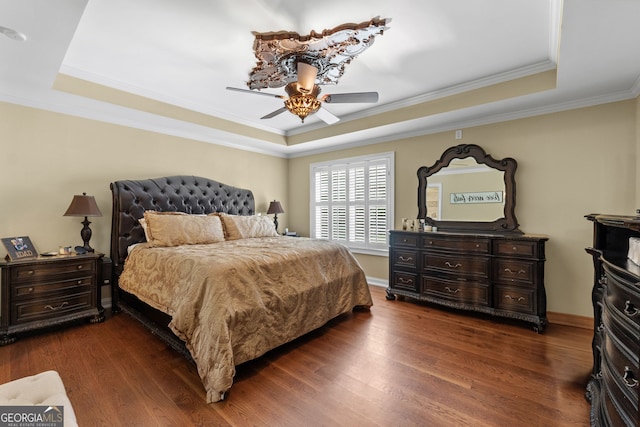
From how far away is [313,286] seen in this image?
2852 millimetres

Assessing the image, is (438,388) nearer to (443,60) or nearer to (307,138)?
(443,60)

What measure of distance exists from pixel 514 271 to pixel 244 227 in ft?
11.1

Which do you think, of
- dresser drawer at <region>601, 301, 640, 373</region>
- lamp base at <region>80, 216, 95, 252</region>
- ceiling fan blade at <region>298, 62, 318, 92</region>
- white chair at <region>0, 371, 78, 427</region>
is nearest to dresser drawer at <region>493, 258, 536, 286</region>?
dresser drawer at <region>601, 301, 640, 373</region>

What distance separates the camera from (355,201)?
5.01 metres

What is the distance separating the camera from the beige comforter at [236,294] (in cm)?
202

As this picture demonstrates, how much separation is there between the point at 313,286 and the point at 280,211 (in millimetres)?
2618

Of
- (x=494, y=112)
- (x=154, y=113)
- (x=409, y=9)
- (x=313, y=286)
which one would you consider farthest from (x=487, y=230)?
(x=154, y=113)

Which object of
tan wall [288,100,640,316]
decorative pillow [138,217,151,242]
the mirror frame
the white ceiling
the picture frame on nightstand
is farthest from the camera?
the mirror frame

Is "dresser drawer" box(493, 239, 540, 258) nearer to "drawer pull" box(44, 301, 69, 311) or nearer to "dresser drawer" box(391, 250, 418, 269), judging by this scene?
"dresser drawer" box(391, 250, 418, 269)

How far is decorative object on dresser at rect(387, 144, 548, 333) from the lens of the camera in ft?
9.91

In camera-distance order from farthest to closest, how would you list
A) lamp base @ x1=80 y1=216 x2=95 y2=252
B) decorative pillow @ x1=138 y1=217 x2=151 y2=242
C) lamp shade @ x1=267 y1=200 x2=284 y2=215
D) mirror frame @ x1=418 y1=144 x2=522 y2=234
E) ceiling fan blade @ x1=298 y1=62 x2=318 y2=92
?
lamp shade @ x1=267 y1=200 x2=284 y2=215
mirror frame @ x1=418 y1=144 x2=522 y2=234
decorative pillow @ x1=138 y1=217 x2=151 y2=242
lamp base @ x1=80 y1=216 x2=95 y2=252
ceiling fan blade @ x1=298 y1=62 x2=318 y2=92

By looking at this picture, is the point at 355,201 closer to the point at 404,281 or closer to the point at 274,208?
the point at 274,208

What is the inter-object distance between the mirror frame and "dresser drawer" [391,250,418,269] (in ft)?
1.92

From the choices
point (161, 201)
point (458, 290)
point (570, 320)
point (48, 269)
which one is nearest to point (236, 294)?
point (48, 269)
